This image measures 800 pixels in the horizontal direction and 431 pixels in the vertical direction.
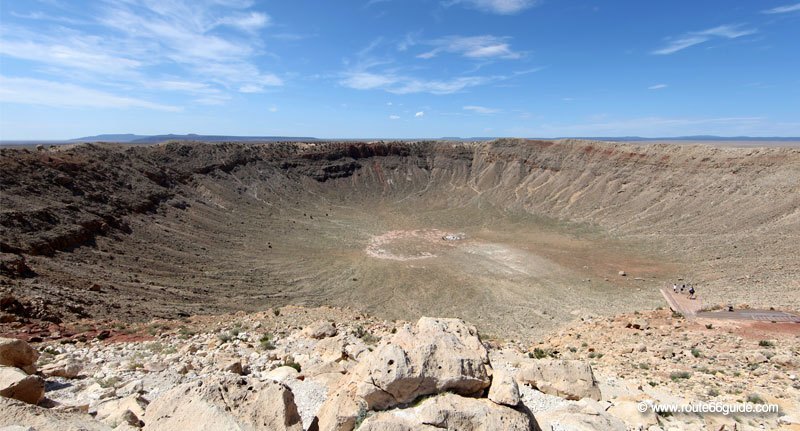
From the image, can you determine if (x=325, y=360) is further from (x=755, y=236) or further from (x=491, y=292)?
(x=755, y=236)

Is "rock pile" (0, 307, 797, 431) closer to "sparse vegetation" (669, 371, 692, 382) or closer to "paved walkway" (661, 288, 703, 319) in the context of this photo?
"sparse vegetation" (669, 371, 692, 382)

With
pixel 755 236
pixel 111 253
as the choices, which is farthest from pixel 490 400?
pixel 755 236

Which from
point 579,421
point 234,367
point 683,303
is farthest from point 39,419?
point 683,303

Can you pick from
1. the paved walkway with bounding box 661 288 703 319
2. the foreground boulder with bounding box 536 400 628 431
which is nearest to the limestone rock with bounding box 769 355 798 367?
the paved walkway with bounding box 661 288 703 319

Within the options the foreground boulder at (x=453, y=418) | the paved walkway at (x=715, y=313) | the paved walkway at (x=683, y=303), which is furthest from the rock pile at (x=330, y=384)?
the paved walkway at (x=683, y=303)

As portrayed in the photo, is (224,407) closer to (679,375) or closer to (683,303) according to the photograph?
(679,375)
